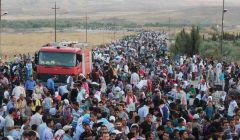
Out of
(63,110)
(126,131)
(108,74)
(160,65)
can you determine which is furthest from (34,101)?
(160,65)

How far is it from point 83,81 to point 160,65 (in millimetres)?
11554

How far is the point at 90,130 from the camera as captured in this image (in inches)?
453

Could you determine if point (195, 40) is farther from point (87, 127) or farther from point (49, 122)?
point (87, 127)

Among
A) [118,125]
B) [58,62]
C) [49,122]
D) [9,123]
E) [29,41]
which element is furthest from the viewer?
[29,41]

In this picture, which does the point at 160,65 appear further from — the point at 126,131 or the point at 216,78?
the point at 126,131

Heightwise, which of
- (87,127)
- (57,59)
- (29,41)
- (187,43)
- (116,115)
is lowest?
(29,41)

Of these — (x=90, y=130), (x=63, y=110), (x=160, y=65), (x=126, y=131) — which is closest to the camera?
(x=90, y=130)

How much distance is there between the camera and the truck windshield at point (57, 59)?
25.9m

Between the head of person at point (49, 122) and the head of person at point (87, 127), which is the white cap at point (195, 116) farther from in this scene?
the head of person at point (49, 122)

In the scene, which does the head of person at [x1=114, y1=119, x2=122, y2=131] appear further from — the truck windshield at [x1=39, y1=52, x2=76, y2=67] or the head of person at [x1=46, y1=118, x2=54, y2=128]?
the truck windshield at [x1=39, y1=52, x2=76, y2=67]

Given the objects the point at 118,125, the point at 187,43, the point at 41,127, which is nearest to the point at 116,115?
the point at 118,125

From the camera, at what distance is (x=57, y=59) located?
26062 mm

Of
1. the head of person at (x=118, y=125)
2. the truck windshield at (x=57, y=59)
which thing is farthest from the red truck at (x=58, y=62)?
the head of person at (x=118, y=125)

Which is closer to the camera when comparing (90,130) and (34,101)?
(90,130)
